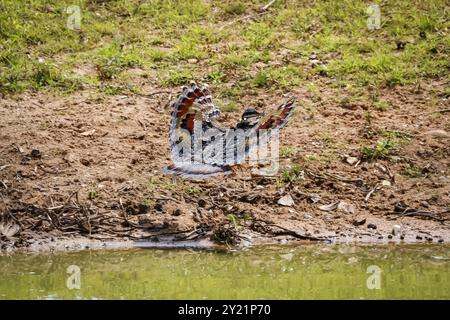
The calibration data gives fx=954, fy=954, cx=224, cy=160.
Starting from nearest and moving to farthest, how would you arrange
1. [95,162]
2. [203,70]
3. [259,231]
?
1. [259,231]
2. [95,162]
3. [203,70]

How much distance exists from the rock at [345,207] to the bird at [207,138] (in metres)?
0.85

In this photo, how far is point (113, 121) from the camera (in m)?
8.88

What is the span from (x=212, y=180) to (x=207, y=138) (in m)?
0.38

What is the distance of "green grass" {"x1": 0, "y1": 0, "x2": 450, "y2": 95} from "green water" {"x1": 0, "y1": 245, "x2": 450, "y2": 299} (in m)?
2.32

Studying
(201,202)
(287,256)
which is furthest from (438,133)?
(201,202)

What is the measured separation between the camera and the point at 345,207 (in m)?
7.95

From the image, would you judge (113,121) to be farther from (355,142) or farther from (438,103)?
(438,103)

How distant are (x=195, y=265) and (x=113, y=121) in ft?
7.53

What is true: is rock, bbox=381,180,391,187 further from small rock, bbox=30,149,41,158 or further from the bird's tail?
small rock, bbox=30,149,41,158

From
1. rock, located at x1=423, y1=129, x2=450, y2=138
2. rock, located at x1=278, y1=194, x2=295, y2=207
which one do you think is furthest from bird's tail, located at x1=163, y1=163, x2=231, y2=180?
rock, located at x1=423, y1=129, x2=450, y2=138

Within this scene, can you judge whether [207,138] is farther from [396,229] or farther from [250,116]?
[396,229]

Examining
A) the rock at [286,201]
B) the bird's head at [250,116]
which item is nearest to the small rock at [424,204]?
the rock at [286,201]

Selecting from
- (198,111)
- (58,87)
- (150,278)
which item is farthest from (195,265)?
(58,87)

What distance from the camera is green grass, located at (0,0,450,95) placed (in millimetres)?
9500
